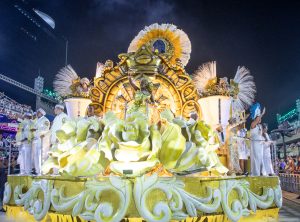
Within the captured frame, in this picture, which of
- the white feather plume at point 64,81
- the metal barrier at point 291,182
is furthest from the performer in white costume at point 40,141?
the metal barrier at point 291,182

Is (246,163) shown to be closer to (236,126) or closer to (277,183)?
(236,126)

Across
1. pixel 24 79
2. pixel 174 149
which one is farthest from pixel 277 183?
pixel 24 79

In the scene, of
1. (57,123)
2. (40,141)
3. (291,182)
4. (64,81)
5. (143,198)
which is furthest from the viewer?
(291,182)

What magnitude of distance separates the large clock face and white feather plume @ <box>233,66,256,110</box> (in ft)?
4.06

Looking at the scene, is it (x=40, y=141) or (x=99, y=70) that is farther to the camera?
(x=99, y=70)

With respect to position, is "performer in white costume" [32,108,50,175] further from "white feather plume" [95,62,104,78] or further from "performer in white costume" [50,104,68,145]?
"white feather plume" [95,62,104,78]

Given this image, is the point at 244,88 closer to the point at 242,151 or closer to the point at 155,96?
the point at 242,151

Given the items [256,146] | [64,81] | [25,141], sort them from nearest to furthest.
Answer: [256,146] < [25,141] < [64,81]

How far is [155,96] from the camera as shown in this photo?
7.14 m

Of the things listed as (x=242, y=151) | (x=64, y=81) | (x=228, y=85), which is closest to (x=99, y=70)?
(x=64, y=81)

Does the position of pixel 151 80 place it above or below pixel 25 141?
above

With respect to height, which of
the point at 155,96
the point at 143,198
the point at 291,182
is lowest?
the point at 291,182

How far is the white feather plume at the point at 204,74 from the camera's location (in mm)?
6832

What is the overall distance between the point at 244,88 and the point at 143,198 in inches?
167
